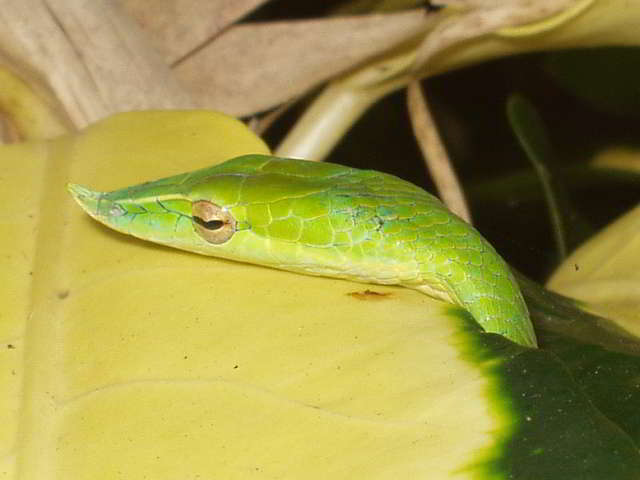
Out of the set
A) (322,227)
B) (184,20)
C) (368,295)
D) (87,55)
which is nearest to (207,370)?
(368,295)

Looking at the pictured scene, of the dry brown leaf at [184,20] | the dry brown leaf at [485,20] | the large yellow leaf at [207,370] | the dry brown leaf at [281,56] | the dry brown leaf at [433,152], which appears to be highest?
the dry brown leaf at [184,20]

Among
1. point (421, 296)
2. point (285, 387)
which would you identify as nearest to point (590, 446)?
point (285, 387)

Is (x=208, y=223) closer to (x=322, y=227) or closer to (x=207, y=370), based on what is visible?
(x=322, y=227)

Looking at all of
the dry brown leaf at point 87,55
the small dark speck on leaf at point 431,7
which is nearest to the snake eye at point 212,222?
the dry brown leaf at point 87,55

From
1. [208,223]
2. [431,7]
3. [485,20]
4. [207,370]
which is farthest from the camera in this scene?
[431,7]

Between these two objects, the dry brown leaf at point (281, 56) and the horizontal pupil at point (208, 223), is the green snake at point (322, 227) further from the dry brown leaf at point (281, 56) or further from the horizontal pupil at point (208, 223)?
the dry brown leaf at point (281, 56)

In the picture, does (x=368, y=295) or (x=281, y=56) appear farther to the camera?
(x=281, y=56)
